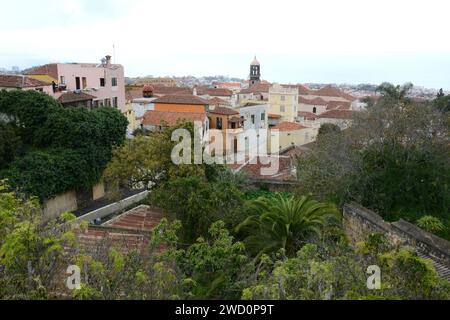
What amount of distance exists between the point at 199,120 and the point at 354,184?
820 inches

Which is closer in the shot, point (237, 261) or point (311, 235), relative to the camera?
point (237, 261)

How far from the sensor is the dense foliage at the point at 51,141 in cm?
2155

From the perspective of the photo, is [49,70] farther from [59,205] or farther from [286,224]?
[286,224]

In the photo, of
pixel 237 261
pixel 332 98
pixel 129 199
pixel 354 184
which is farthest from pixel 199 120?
pixel 332 98

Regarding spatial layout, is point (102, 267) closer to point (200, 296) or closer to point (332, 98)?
point (200, 296)

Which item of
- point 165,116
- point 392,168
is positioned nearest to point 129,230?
point 392,168

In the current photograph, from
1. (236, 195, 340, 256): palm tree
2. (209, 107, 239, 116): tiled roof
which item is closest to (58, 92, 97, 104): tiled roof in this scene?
(209, 107, 239, 116): tiled roof

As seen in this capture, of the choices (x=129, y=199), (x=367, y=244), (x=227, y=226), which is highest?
(x=367, y=244)

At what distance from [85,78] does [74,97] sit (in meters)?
3.40

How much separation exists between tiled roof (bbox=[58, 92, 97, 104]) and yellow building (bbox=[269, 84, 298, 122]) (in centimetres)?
2857

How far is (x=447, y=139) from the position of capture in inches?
677

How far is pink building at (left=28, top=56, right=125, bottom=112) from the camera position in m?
31.7

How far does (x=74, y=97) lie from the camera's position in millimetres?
29828

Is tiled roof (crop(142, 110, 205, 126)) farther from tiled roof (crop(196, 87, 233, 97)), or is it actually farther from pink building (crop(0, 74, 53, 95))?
tiled roof (crop(196, 87, 233, 97))
